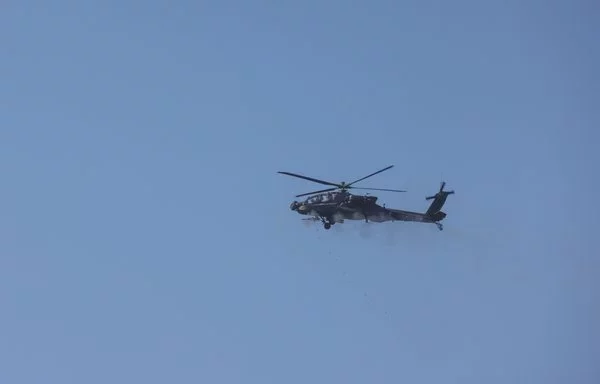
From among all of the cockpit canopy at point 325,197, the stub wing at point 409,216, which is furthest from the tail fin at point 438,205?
the cockpit canopy at point 325,197

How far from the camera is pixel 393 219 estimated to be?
10012 centimetres

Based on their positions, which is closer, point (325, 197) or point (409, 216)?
point (325, 197)

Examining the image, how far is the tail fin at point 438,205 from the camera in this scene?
101125 mm

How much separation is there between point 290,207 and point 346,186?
546 centimetres

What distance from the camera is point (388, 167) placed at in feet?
306

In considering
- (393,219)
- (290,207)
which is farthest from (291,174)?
(393,219)

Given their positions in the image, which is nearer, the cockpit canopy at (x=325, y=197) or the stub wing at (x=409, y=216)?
the cockpit canopy at (x=325, y=197)

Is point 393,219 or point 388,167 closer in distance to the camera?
point 388,167

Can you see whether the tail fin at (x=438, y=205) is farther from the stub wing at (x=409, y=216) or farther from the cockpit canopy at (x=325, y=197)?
the cockpit canopy at (x=325, y=197)

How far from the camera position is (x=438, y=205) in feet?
334

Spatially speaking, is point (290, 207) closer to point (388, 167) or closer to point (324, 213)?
point (324, 213)

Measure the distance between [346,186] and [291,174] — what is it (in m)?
5.47

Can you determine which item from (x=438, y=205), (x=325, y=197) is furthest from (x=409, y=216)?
(x=325, y=197)

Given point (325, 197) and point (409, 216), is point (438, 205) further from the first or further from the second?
point (325, 197)
